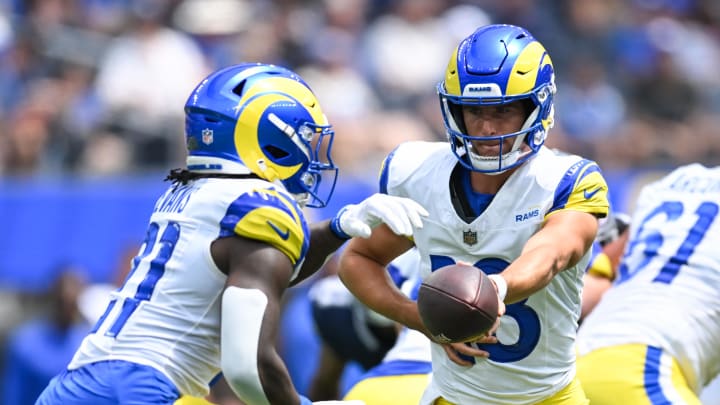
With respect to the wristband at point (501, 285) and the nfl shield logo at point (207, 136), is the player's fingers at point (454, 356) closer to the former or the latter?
the wristband at point (501, 285)

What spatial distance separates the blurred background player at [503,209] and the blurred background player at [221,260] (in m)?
0.22

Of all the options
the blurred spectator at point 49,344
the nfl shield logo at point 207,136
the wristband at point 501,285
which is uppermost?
the nfl shield logo at point 207,136

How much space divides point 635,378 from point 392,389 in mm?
997

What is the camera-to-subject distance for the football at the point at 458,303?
359 cm

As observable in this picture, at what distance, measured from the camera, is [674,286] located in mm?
4996

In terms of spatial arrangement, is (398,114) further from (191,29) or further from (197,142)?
(197,142)

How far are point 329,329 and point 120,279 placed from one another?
2763mm

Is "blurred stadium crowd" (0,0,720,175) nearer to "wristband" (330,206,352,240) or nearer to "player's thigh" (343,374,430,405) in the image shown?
"player's thigh" (343,374,430,405)

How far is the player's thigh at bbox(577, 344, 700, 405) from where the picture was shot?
4759mm

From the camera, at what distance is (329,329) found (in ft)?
21.9

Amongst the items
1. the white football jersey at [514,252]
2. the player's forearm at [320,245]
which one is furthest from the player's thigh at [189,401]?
the white football jersey at [514,252]

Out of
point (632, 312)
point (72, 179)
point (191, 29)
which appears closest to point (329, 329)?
point (632, 312)

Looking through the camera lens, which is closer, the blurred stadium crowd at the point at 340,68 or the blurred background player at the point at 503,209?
the blurred background player at the point at 503,209

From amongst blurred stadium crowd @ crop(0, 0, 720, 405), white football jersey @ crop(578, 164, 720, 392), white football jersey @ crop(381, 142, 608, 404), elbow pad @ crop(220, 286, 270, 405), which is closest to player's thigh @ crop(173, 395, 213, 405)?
elbow pad @ crop(220, 286, 270, 405)
